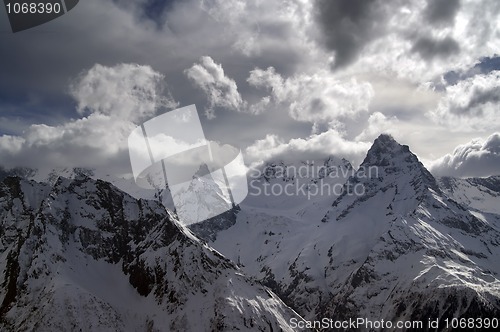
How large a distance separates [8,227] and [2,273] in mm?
26545

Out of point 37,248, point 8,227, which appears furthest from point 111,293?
point 8,227

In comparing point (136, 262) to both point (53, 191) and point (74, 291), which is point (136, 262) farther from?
point (53, 191)

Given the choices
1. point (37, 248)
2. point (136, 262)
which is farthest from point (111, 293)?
point (37, 248)

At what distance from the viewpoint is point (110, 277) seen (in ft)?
589

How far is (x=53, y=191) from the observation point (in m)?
196

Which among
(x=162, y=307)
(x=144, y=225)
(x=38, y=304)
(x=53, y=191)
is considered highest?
(x=53, y=191)

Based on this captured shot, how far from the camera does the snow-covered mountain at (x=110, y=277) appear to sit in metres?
154

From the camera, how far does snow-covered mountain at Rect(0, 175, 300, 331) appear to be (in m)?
154

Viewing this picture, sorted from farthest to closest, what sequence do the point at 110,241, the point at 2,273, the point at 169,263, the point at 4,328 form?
the point at 110,241 < the point at 169,263 < the point at 2,273 < the point at 4,328

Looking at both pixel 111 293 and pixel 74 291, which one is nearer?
pixel 74 291

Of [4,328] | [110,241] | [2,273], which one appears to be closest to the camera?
[4,328]

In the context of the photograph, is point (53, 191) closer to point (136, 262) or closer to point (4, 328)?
point (136, 262)

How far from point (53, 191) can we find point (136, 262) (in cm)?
4721

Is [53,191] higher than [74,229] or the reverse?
higher
